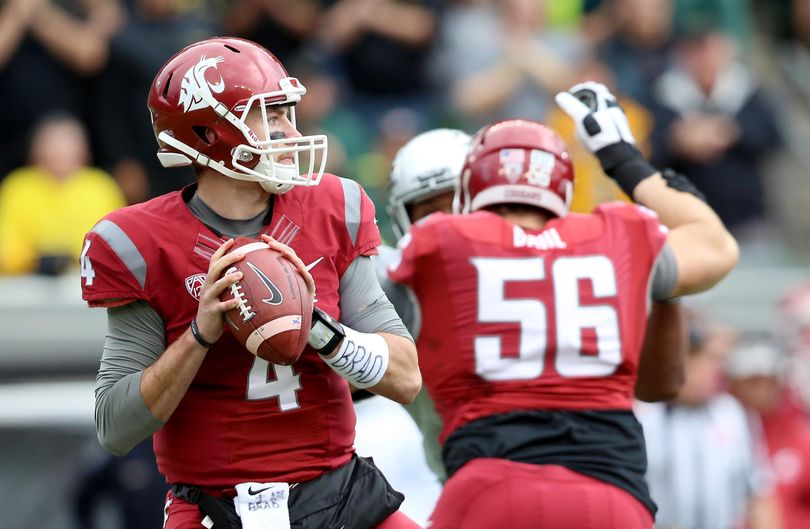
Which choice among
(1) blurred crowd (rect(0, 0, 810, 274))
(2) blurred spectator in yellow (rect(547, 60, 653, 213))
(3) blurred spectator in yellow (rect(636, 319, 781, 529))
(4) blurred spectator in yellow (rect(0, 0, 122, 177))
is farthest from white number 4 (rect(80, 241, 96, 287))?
(4) blurred spectator in yellow (rect(0, 0, 122, 177))

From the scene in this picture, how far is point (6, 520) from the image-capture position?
827 centimetres

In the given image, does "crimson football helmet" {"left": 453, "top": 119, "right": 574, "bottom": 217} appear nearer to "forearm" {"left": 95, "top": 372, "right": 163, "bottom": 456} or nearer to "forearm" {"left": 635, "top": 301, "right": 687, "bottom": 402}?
"forearm" {"left": 635, "top": 301, "right": 687, "bottom": 402}

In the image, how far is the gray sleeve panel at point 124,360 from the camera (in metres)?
3.65

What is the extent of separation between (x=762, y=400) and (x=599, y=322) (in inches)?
178

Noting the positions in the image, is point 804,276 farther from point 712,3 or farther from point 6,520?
point 6,520

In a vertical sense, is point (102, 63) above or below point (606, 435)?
above

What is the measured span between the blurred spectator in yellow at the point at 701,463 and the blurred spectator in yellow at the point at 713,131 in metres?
1.96

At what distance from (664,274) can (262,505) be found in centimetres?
168

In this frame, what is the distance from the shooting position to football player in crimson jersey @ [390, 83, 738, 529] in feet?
14.1

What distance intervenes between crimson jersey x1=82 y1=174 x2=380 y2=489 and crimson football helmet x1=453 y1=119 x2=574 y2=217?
94cm

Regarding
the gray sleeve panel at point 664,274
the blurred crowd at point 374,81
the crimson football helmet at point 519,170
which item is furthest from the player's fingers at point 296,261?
the blurred crowd at point 374,81

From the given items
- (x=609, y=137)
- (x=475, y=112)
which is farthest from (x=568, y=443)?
(x=475, y=112)

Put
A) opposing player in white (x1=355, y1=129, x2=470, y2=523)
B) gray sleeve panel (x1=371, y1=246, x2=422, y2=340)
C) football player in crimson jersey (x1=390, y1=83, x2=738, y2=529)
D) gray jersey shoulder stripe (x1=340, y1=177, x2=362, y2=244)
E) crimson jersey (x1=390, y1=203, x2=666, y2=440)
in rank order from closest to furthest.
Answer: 1. gray jersey shoulder stripe (x1=340, y1=177, x2=362, y2=244)
2. football player in crimson jersey (x1=390, y1=83, x2=738, y2=529)
3. crimson jersey (x1=390, y1=203, x2=666, y2=440)
4. gray sleeve panel (x1=371, y1=246, x2=422, y2=340)
5. opposing player in white (x1=355, y1=129, x2=470, y2=523)

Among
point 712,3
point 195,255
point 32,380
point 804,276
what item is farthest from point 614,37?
point 195,255
